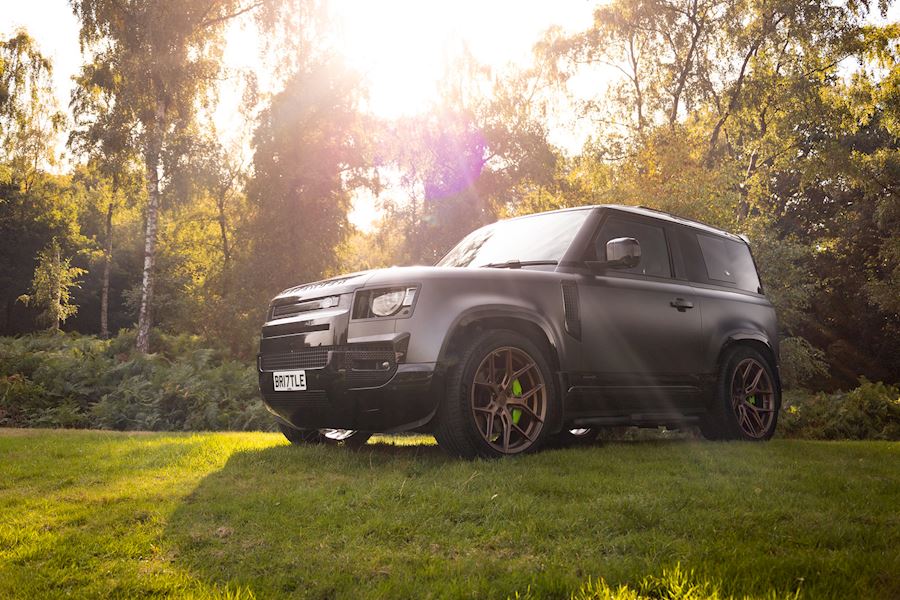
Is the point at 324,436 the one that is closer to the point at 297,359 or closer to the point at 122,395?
the point at 297,359

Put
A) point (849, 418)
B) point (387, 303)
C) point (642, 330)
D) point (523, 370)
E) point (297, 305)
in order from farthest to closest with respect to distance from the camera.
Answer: point (849, 418), point (642, 330), point (297, 305), point (523, 370), point (387, 303)

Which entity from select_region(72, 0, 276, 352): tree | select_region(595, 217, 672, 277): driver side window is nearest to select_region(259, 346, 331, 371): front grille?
select_region(595, 217, 672, 277): driver side window

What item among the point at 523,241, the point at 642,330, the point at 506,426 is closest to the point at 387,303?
the point at 506,426

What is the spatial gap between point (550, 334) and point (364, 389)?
150 cm

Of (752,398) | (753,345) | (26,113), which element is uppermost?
(26,113)

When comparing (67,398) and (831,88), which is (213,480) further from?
(831,88)

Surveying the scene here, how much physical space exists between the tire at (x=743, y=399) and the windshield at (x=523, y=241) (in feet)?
7.17

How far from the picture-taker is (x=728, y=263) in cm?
780

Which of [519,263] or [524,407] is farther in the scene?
[519,263]

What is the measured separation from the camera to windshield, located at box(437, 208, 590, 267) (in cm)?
620

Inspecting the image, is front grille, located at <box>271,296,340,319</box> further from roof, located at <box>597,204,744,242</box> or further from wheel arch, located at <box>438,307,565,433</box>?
roof, located at <box>597,204,744,242</box>

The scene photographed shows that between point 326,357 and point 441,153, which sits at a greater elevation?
point 441,153

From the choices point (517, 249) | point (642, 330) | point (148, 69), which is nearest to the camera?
point (642, 330)

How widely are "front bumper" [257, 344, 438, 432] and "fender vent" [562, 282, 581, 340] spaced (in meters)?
1.34
